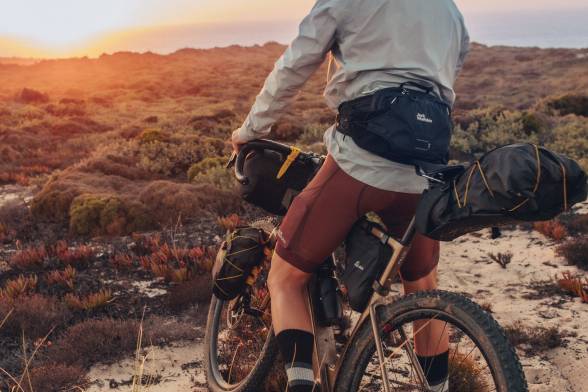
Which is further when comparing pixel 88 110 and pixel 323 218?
pixel 88 110

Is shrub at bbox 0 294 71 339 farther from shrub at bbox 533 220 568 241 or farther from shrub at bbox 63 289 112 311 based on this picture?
shrub at bbox 533 220 568 241

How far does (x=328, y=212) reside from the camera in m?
2.28

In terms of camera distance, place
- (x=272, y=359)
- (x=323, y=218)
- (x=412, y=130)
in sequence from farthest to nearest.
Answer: (x=272, y=359)
(x=323, y=218)
(x=412, y=130)

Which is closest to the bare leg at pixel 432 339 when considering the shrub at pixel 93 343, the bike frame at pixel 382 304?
the bike frame at pixel 382 304

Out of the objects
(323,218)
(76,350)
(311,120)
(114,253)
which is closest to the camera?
(323,218)

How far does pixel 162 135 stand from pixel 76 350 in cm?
1040

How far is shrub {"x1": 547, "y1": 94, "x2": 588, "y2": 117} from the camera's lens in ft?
64.4

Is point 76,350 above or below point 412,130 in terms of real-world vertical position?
below

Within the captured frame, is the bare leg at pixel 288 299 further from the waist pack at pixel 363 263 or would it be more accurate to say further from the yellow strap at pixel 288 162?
the yellow strap at pixel 288 162

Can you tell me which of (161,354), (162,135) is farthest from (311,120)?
(161,354)

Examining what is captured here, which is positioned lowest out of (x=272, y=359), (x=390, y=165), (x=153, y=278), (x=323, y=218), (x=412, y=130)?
(x=153, y=278)

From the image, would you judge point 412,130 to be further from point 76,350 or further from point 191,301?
point 191,301

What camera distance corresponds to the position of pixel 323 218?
2.29 metres

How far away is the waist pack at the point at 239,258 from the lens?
9.97 feet
